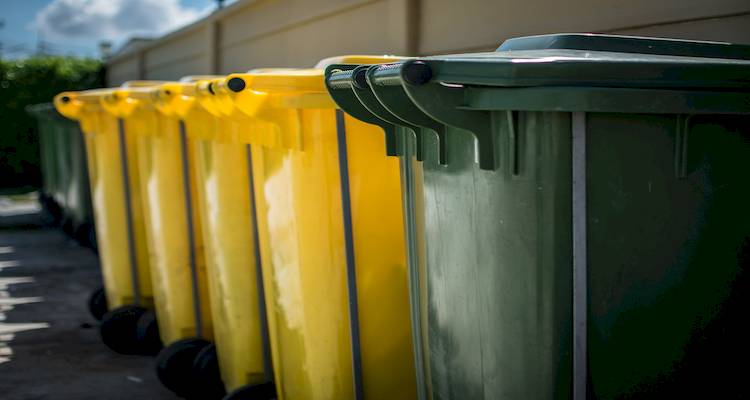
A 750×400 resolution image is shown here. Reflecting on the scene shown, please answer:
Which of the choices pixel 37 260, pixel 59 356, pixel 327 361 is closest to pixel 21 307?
pixel 59 356

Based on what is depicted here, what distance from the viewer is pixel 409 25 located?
543 cm

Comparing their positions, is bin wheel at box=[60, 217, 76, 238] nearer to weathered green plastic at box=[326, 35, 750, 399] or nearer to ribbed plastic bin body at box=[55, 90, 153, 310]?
ribbed plastic bin body at box=[55, 90, 153, 310]

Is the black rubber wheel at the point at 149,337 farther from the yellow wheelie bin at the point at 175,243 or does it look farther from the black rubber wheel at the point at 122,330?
the yellow wheelie bin at the point at 175,243

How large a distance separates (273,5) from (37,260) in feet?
12.5

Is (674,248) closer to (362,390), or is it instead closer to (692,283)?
(692,283)

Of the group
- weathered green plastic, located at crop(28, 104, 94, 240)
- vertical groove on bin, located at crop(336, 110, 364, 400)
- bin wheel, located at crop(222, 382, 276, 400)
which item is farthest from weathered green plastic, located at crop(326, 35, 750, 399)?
weathered green plastic, located at crop(28, 104, 94, 240)

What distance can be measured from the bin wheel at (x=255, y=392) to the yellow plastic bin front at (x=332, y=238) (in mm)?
544

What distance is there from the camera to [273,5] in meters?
8.75

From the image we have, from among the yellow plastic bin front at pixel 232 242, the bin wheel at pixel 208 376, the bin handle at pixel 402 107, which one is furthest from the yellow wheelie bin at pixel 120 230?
the bin handle at pixel 402 107

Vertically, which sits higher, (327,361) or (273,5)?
(273,5)

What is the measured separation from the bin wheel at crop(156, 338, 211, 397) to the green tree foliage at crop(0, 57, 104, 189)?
13.7 metres

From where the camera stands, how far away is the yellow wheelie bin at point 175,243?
4156 mm

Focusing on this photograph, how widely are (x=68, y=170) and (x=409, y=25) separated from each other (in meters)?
5.37

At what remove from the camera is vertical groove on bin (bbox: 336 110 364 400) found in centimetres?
287
